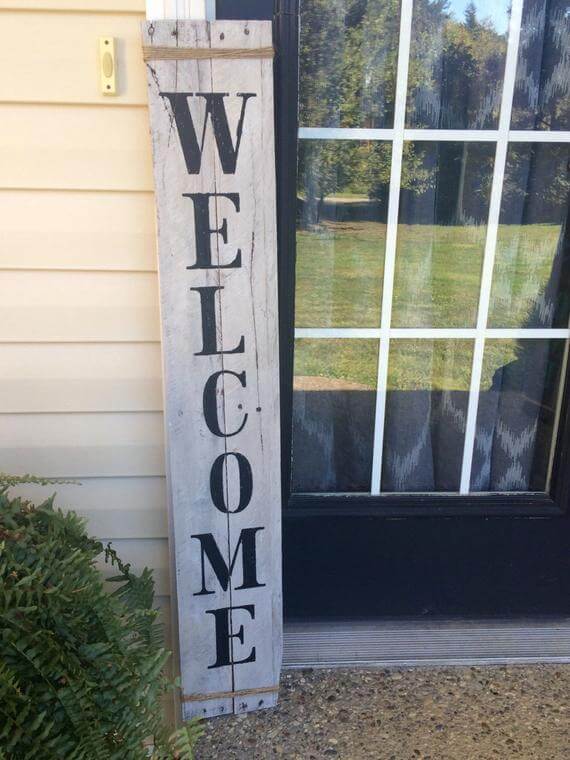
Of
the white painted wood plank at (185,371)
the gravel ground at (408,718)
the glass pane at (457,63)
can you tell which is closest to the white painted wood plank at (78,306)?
the white painted wood plank at (185,371)

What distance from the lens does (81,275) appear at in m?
1.73

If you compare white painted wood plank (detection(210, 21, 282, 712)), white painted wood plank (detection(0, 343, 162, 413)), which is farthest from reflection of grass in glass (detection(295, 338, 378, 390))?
white painted wood plank (detection(0, 343, 162, 413))

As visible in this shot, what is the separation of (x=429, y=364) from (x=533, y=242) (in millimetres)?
451

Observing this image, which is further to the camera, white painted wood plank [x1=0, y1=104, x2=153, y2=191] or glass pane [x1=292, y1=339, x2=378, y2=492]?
glass pane [x1=292, y1=339, x2=378, y2=492]

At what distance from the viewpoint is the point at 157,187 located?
61.5 inches

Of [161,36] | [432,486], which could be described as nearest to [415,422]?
[432,486]

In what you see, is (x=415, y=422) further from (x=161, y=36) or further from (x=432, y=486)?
(x=161, y=36)

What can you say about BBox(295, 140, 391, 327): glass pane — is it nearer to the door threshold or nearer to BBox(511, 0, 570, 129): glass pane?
BBox(511, 0, 570, 129): glass pane

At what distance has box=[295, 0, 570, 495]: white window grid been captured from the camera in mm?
1781

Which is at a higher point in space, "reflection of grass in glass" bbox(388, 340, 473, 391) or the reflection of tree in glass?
the reflection of tree in glass

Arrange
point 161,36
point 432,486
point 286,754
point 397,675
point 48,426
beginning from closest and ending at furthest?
point 161,36 → point 286,754 → point 48,426 → point 397,675 → point 432,486

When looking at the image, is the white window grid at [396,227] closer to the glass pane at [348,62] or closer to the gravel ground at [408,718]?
the glass pane at [348,62]

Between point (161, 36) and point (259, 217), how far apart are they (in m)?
0.44

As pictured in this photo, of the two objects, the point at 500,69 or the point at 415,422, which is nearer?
the point at 500,69
